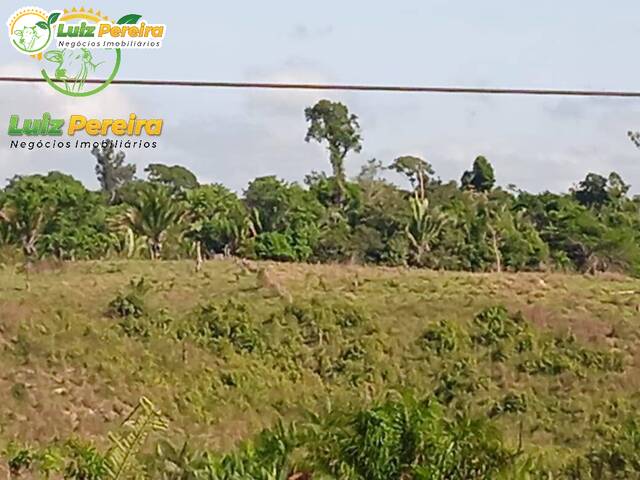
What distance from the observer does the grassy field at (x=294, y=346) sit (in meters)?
17.5

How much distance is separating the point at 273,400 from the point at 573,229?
52.4ft

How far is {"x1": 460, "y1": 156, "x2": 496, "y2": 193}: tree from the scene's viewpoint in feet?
123

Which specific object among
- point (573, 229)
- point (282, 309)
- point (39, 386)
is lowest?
point (39, 386)

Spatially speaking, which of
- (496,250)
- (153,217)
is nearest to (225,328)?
(153,217)

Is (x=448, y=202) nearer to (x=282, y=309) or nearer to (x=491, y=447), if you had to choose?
(x=282, y=309)

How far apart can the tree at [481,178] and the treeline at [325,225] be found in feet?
7.37

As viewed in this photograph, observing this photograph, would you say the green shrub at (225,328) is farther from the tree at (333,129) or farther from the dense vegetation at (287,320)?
the tree at (333,129)

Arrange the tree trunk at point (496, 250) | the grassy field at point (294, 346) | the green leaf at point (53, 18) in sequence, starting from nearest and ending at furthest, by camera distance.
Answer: the green leaf at point (53, 18), the grassy field at point (294, 346), the tree trunk at point (496, 250)

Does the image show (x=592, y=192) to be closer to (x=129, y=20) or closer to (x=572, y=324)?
(x=572, y=324)

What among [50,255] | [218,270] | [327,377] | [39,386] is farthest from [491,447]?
[50,255]

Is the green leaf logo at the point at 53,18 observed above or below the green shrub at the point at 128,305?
above

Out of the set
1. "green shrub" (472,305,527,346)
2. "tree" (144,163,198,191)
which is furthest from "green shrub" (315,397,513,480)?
"tree" (144,163,198,191)

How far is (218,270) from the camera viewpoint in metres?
23.8

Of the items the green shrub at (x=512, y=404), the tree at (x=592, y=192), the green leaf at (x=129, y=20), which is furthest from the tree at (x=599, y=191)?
the green leaf at (x=129, y=20)
